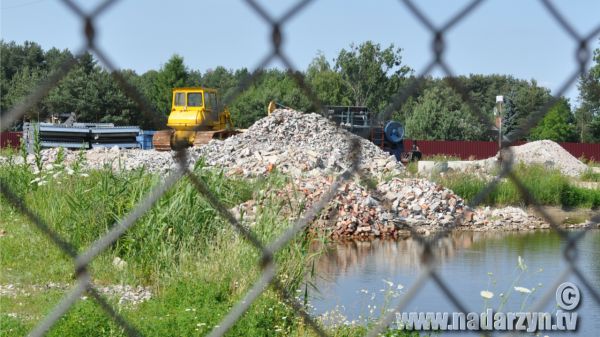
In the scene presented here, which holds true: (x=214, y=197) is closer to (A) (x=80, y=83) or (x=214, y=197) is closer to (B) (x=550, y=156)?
(A) (x=80, y=83)

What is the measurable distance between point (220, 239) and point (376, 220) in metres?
4.33

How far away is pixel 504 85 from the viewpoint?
1.12m

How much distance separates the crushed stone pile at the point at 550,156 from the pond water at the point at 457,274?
735cm

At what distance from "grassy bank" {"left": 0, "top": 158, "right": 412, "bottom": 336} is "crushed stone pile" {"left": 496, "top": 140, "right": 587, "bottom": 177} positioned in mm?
10922

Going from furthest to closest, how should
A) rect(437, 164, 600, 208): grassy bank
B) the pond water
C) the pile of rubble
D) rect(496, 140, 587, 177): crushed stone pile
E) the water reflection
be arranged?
1. rect(496, 140, 587, 177): crushed stone pile
2. rect(437, 164, 600, 208): grassy bank
3. the pile of rubble
4. the water reflection
5. the pond water

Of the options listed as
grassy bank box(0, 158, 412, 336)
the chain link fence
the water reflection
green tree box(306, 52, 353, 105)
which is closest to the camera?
the chain link fence

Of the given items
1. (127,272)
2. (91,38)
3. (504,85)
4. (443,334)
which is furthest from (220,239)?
(91,38)

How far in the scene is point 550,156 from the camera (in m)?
15.3

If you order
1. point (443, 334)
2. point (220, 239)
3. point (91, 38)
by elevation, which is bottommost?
point (443, 334)

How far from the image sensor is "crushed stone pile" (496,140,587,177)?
14.9m

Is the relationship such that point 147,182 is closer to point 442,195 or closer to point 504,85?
point 504,85

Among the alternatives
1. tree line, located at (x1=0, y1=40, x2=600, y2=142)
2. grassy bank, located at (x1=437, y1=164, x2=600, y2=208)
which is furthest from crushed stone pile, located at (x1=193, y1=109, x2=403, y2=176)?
tree line, located at (x1=0, y1=40, x2=600, y2=142)

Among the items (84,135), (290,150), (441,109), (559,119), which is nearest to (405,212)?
(290,150)

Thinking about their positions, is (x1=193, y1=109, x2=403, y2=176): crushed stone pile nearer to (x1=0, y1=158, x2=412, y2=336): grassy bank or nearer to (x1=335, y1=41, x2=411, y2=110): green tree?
(x1=0, y1=158, x2=412, y2=336): grassy bank
